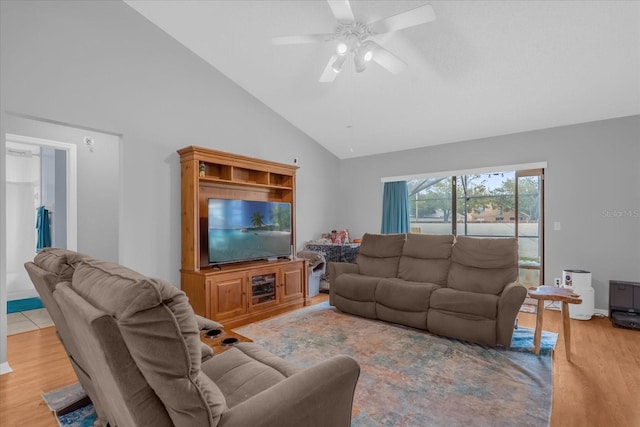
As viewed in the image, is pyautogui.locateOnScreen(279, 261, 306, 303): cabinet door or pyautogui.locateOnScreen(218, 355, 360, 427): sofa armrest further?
pyautogui.locateOnScreen(279, 261, 306, 303): cabinet door

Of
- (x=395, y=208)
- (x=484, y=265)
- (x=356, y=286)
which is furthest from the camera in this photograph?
(x=395, y=208)

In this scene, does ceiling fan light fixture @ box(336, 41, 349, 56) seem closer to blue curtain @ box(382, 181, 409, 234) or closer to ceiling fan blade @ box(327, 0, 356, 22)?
ceiling fan blade @ box(327, 0, 356, 22)

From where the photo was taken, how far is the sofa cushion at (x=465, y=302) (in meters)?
2.81

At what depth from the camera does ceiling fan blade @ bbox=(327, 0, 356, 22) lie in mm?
2145

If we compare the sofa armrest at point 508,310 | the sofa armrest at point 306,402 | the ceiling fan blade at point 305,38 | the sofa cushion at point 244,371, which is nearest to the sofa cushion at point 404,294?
the sofa armrest at point 508,310

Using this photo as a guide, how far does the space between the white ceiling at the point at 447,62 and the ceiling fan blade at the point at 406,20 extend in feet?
1.50

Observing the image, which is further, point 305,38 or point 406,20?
point 305,38

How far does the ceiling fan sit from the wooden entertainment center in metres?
1.62

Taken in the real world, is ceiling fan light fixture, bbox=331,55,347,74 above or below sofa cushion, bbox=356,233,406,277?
above

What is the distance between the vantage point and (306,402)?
1.09m

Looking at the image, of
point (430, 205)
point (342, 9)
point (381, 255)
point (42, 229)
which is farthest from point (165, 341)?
point (42, 229)

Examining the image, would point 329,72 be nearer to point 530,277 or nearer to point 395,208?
point 395,208

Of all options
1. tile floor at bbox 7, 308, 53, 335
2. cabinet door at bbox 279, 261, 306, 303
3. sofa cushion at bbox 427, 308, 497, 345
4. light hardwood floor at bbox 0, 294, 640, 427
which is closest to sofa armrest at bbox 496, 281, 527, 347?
sofa cushion at bbox 427, 308, 497, 345

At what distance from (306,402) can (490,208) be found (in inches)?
181
